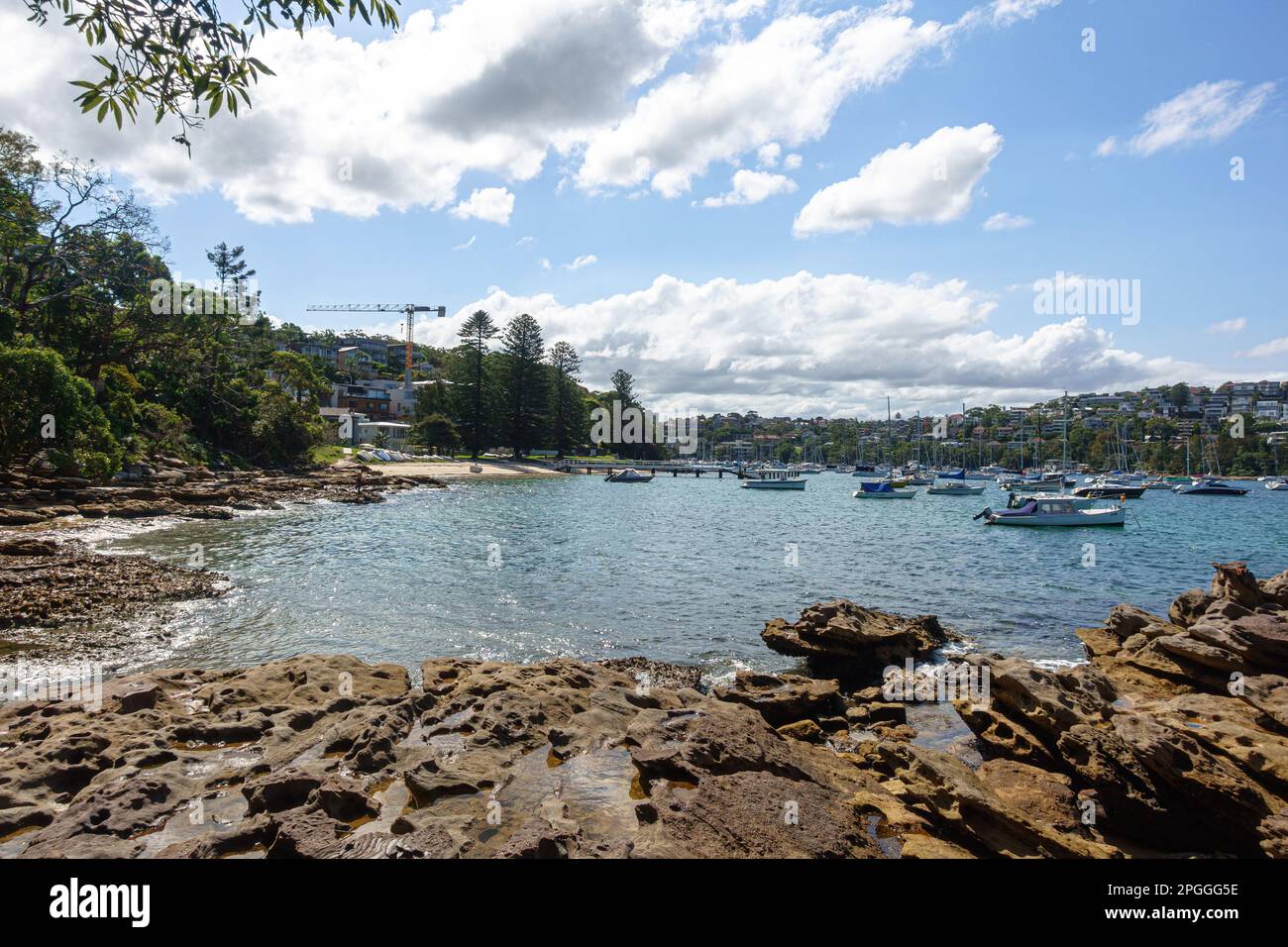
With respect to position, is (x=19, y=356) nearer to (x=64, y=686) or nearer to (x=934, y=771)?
(x=64, y=686)

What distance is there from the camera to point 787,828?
21.6 ft

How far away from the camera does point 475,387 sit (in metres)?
96.0

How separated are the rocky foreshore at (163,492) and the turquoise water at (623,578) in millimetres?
2741

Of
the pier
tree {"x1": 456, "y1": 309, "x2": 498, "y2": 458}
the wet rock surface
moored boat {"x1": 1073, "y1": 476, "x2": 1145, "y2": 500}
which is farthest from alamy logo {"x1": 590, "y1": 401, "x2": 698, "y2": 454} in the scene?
the wet rock surface

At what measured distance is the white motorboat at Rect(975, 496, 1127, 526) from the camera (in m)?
44.9

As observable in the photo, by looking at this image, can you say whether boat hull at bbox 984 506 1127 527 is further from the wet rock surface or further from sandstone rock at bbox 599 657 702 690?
the wet rock surface

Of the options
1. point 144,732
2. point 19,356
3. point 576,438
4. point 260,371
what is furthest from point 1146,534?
point 576,438

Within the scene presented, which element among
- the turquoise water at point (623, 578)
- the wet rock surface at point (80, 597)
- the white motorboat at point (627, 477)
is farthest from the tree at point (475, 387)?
the wet rock surface at point (80, 597)

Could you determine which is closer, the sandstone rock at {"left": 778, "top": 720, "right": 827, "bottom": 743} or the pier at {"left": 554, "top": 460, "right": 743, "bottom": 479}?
the sandstone rock at {"left": 778, "top": 720, "right": 827, "bottom": 743}

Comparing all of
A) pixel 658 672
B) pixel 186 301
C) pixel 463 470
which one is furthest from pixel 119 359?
pixel 658 672

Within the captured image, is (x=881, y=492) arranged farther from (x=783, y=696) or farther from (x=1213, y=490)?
(x=783, y=696)

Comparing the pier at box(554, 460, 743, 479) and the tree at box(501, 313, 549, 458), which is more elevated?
the tree at box(501, 313, 549, 458)
